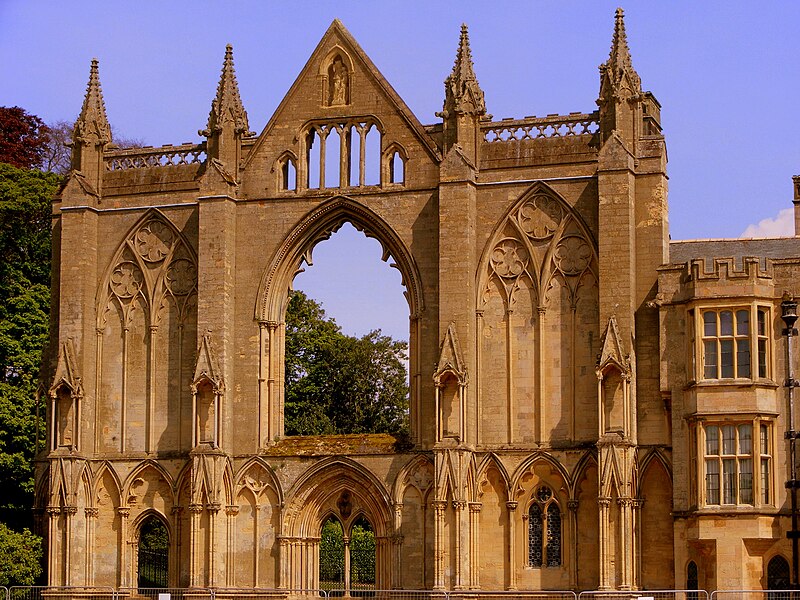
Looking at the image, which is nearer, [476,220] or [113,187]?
[476,220]

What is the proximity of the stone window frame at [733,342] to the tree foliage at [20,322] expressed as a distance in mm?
18952

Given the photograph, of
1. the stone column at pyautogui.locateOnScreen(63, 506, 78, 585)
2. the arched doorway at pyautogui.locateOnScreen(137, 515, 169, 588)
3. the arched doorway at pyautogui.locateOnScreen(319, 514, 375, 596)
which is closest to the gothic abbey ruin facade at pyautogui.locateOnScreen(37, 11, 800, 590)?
the stone column at pyautogui.locateOnScreen(63, 506, 78, 585)

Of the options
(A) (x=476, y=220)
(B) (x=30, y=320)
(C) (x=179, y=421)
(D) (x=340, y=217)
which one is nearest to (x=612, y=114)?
(A) (x=476, y=220)

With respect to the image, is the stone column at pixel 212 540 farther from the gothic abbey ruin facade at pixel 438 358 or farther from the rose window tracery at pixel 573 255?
the rose window tracery at pixel 573 255

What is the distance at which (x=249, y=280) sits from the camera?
4622 cm

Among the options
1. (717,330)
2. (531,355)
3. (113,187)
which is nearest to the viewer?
(717,330)

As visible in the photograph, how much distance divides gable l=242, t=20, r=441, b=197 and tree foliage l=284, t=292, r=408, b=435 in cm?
1820

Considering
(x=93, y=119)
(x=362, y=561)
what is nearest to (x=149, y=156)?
(x=93, y=119)

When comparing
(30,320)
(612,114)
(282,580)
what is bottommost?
(282,580)

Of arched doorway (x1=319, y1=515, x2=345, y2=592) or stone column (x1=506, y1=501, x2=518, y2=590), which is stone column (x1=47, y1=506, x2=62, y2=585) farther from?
arched doorway (x1=319, y1=515, x2=345, y2=592)

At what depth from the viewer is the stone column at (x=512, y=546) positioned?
4309 cm

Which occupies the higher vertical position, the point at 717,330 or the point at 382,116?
the point at 382,116

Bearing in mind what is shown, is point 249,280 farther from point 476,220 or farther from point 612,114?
point 612,114

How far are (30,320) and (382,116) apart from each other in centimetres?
1347
